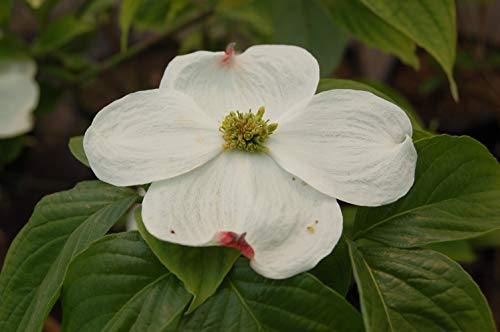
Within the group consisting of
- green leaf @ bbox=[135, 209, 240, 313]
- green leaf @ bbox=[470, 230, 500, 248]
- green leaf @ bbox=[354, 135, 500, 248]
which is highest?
green leaf @ bbox=[135, 209, 240, 313]

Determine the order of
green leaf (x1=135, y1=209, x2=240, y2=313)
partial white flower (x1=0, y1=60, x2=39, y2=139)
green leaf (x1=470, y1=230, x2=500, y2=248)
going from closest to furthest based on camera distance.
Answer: green leaf (x1=135, y1=209, x2=240, y2=313)
partial white flower (x1=0, y1=60, x2=39, y2=139)
green leaf (x1=470, y1=230, x2=500, y2=248)

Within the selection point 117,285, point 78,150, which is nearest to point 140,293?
point 117,285

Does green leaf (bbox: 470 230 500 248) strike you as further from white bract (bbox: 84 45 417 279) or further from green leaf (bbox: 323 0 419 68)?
white bract (bbox: 84 45 417 279)

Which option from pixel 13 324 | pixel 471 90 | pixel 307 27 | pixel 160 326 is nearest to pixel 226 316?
pixel 160 326

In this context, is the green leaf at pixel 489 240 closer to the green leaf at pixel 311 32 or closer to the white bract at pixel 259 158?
the green leaf at pixel 311 32

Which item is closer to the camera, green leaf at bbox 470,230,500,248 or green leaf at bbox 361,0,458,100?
green leaf at bbox 361,0,458,100

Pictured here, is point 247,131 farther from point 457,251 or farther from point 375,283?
point 457,251

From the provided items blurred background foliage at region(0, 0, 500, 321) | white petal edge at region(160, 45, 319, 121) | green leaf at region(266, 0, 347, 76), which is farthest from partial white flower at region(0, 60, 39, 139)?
white petal edge at region(160, 45, 319, 121)
